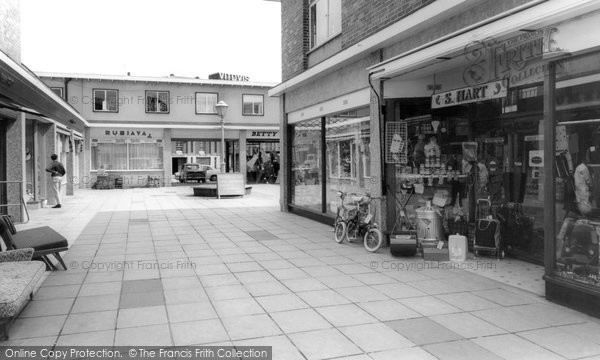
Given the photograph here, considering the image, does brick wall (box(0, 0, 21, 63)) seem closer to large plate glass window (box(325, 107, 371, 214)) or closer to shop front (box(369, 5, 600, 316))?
large plate glass window (box(325, 107, 371, 214))

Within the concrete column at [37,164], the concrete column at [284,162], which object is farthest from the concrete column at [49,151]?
the concrete column at [284,162]

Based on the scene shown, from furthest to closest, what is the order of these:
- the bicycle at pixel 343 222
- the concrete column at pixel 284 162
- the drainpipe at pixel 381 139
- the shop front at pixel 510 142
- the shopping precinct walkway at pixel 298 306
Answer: the concrete column at pixel 284 162, the bicycle at pixel 343 222, the drainpipe at pixel 381 139, the shop front at pixel 510 142, the shopping precinct walkway at pixel 298 306

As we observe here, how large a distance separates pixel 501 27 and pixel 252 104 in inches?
1002

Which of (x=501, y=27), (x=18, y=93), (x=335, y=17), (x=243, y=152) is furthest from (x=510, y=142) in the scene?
(x=243, y=152)

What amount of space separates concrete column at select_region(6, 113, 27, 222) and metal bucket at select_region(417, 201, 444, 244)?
9128 mm

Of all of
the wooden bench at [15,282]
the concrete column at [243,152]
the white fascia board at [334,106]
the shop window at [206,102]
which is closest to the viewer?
the wooden bench at [15,282]

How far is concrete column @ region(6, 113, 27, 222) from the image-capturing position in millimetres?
11453

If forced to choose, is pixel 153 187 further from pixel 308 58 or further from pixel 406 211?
pixel 406 211

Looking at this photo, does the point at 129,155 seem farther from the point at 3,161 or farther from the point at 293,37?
the point at 293,37

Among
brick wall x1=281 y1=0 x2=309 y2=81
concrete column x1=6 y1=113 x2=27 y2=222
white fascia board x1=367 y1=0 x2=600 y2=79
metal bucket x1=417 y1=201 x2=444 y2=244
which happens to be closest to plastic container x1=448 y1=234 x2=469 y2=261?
metal bucket x1=417 y1=201 x2=444 y2=244

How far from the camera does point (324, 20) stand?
11.0 metres

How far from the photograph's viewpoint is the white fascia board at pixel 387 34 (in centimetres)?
620

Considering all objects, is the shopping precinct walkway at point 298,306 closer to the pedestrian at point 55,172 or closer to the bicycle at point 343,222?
the bicycle at point 343,222

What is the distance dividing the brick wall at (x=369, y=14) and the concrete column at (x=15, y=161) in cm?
790
